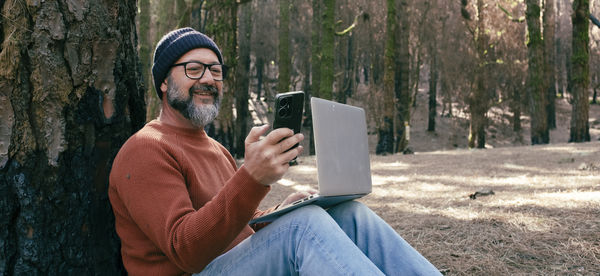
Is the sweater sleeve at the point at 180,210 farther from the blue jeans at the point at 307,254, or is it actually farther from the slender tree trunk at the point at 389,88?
the slender tree trunk at the point at 389,88

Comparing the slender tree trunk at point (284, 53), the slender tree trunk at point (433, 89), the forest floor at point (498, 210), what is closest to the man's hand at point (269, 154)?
the forest floor at point (498, 210)

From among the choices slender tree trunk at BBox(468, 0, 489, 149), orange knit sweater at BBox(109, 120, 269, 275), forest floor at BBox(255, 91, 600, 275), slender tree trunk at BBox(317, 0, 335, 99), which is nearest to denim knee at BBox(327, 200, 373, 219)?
orange knit sweater at BBox(109, 120, 269, 275)

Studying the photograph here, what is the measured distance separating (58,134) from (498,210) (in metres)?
3.83

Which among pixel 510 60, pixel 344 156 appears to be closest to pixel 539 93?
pixel 510 60

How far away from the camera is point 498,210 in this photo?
473 centimetres

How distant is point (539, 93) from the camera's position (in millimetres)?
15641

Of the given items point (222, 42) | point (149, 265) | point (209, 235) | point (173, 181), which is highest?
point (222, 42)

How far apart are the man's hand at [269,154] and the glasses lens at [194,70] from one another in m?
0.73

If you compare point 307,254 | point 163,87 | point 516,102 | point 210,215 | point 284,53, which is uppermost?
point 284,53

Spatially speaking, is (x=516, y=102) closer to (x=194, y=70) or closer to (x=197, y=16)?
(x=197, y=16)

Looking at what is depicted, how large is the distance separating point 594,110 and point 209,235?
42881 millimetres

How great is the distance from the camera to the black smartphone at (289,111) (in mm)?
2016

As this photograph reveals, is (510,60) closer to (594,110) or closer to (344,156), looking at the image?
(594,110)

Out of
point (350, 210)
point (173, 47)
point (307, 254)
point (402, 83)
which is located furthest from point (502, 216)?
point (402, 83)
